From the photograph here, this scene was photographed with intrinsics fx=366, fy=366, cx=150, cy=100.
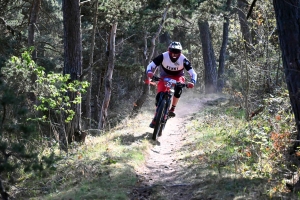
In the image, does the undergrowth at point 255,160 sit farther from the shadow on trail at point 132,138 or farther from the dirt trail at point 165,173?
the shadow on trail at point 132,138

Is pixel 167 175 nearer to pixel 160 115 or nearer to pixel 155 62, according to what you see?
pixel 160 115

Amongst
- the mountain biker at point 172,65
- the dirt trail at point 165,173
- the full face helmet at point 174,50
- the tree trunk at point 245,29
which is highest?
the tree trunk at point 245,29

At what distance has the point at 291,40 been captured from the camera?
499cm

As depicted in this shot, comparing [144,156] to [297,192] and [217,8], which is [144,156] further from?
[217,8]

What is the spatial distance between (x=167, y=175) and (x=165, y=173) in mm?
159

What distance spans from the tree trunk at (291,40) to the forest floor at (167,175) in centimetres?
184

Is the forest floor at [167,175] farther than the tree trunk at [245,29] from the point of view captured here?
No

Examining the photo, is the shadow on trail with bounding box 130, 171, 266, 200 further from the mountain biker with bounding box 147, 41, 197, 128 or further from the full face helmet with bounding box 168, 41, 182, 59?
the full face helmet with bounding box 168, 41, 182, 59

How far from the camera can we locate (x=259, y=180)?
525cm

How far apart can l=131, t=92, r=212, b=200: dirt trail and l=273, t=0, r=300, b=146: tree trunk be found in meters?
2.02

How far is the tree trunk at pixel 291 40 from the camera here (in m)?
4.95

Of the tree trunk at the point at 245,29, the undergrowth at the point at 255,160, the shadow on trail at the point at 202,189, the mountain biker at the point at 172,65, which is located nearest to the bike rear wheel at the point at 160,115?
the mountain biker at the point at 172,65

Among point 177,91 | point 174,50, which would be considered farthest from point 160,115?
point 174,50

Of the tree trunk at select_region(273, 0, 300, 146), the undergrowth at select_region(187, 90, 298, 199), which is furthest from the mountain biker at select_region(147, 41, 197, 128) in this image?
the tree trunk at select_region(273, 0, 300, 146)
